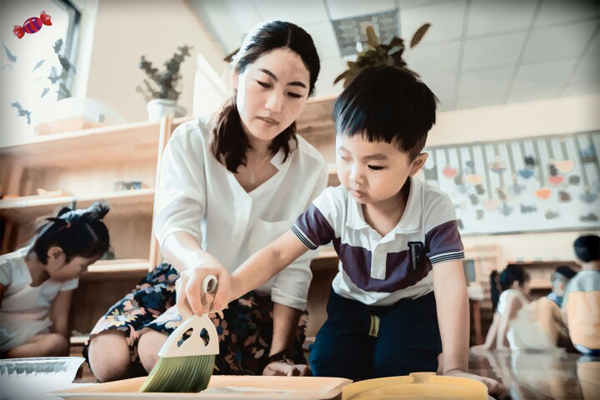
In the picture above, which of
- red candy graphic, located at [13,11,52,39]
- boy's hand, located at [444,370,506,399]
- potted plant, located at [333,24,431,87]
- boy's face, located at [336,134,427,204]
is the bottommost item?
boy's hand, located at [444,370,506,399]

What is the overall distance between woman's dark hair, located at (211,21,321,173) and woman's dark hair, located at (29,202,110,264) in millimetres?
232

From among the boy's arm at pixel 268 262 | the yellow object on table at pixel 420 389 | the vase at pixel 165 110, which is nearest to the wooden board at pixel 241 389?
the yellow object on table at pixel 420 389

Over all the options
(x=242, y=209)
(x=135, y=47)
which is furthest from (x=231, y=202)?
(x=135, y=47)

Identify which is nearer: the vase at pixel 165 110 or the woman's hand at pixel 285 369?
the woman's hand at pixel 285 369

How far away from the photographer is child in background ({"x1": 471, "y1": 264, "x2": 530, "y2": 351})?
0.60 meters

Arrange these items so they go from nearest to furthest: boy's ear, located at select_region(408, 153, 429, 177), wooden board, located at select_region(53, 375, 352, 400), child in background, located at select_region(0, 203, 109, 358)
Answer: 1. wooden board, located at select_region(53, 375, 352, 400)
2. boy's ear, located at select_region(408, 153, 429, 177)
3. child in background, located at select_region(0, 203, 109, 358)

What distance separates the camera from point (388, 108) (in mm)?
587

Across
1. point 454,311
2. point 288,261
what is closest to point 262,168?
point 288,261

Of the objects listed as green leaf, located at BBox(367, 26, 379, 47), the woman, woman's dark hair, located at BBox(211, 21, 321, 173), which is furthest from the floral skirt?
green leaf, located at BBox(367, 26, 379, 47)

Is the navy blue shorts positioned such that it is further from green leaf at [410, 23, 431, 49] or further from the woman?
green leaf at [410, 23, 431, 49]

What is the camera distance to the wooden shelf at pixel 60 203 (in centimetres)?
73

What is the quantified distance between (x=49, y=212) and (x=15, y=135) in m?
0.17

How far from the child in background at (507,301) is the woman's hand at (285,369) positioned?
10.5 inches

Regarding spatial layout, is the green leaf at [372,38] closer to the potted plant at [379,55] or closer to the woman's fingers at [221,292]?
the potted plant at [379,55]
